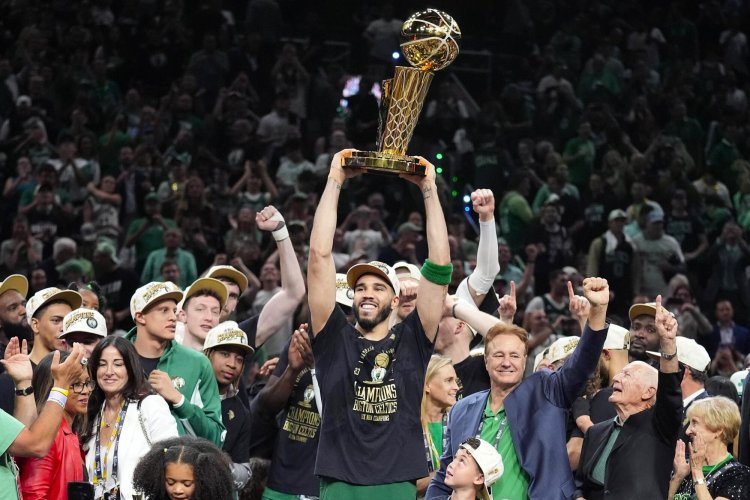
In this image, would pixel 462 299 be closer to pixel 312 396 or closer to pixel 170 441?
pixel 312 396

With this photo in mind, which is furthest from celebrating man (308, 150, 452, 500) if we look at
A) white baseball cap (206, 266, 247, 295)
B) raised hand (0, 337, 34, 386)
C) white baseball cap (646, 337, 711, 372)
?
white baseball cap (206, 266, 247, 295)

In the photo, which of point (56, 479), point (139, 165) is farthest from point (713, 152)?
point (56, 479)

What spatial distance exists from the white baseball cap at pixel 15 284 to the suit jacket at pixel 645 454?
3.96m

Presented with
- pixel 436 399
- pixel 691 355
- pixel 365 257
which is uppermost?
pixel 365 257

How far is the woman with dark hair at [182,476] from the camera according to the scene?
19.0ft

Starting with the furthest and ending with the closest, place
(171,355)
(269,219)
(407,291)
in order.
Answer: (269,219) → (407,291) → (171,355)

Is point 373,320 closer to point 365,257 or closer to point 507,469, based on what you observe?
point 507,469

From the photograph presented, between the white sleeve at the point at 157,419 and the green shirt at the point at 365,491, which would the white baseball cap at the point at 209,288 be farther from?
the green shirt at the point at 365,491

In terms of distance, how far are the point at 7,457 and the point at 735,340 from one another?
29.3ft

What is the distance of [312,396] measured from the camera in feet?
25.3

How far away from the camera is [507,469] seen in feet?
21.2

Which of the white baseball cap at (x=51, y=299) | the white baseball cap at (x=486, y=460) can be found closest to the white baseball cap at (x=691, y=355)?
the white baseball cap at (x=486, y=460)

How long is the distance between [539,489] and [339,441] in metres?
1.03

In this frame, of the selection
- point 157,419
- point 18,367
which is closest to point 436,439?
point 157,419
